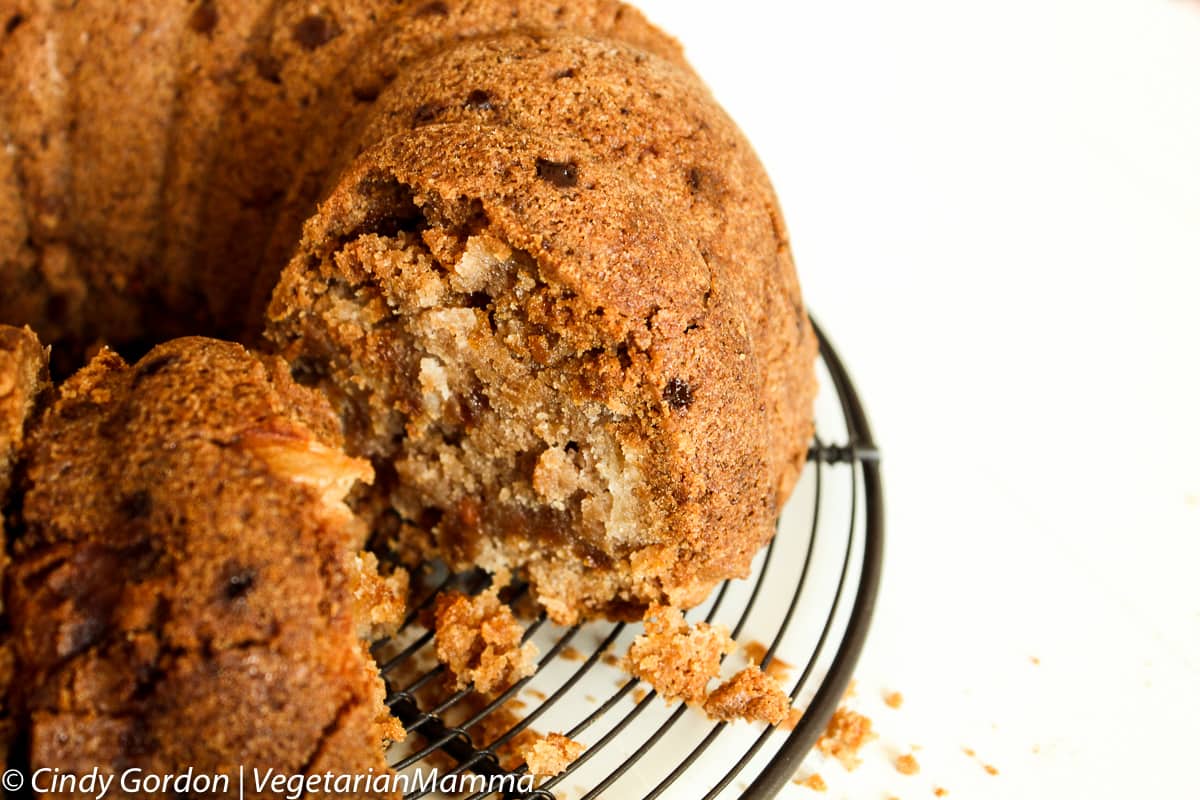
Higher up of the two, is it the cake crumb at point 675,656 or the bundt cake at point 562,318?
the bundt cake at point 562,318

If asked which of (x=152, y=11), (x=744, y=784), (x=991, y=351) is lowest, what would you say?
(x=744, y=784)

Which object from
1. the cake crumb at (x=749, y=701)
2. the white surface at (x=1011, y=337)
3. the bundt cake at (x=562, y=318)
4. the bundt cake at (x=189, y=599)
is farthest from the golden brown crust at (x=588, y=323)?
the white surface at (x=1011, y=337)

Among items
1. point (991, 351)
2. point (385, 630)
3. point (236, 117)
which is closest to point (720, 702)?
point (385, 630)

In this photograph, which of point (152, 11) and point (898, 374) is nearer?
point (152, 11)

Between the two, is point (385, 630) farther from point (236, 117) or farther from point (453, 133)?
point (236, 117)

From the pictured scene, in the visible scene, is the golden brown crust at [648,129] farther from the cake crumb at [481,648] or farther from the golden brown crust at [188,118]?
the cake crumb at [481,648]

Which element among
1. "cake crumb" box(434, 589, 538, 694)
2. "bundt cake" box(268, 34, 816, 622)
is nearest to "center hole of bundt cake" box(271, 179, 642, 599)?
"bundt cake" box(268, 34, 816, 622)

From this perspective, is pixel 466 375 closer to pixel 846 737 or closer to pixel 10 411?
pixel 10 411
